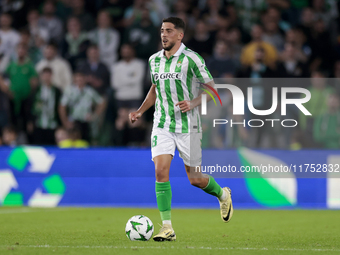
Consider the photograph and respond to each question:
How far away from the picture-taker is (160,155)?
19.0ft

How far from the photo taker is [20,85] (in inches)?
453

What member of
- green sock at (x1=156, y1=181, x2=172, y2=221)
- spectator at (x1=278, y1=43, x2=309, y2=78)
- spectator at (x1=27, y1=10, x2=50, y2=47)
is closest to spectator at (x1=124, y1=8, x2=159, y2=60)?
Result: spectator at (x1=27, y1=10, x2=50, y2=47)

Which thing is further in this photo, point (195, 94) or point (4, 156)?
point (4, 156)

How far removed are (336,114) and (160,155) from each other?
15.3 ft

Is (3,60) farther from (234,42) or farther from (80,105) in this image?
(234,42)

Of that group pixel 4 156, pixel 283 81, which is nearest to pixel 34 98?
pixel 4 156

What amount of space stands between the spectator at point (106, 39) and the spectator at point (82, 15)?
39cm

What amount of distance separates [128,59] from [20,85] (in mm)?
2214

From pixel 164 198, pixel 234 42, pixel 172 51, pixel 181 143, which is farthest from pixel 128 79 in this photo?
pixel 164 198

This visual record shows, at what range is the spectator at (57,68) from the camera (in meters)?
11.6

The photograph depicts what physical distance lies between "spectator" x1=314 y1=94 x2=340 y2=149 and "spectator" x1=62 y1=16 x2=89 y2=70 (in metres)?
5.11

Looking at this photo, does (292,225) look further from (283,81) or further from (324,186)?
(283,81)

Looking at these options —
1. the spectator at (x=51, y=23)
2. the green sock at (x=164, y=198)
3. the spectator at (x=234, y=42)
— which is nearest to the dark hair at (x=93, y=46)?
the spectator at (x=51, y=23)

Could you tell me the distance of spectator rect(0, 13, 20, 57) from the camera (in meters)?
12.3
